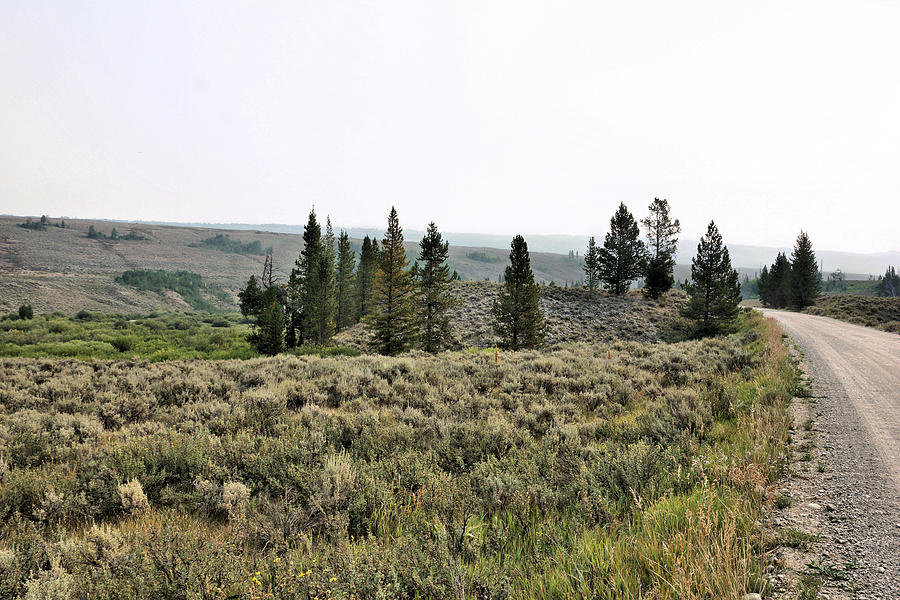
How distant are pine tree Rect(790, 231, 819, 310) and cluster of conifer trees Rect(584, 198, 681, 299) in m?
20.1

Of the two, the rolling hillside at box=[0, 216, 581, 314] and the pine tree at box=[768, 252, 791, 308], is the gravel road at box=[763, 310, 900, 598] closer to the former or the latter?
the rolling hillside at box=[0, 216, 581, 314]

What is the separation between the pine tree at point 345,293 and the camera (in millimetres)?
47406

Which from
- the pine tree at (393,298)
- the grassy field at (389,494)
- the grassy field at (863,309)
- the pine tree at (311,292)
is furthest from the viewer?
the grassy field at (863,309)

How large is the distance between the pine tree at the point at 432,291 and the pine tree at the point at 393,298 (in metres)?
1.05

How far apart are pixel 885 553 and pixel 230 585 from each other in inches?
222

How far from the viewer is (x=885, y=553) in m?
3.24

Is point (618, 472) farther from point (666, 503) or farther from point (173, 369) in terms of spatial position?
point (173, 369)

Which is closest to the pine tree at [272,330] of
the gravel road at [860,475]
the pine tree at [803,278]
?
the gravel road at [860,475]

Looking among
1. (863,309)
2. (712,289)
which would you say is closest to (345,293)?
(712,289)

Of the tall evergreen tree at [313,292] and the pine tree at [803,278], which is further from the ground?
the pine tree at [803,278]

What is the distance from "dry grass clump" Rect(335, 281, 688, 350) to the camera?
3550cm

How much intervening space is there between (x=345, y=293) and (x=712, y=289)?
133 feet

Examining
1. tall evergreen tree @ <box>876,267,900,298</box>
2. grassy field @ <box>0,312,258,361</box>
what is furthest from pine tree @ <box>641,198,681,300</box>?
tall evergreen tree @ <box>876,267,900,298</box>

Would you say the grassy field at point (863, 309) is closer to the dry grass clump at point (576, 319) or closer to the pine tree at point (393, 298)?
the dry grass clump at point (576, 319)
